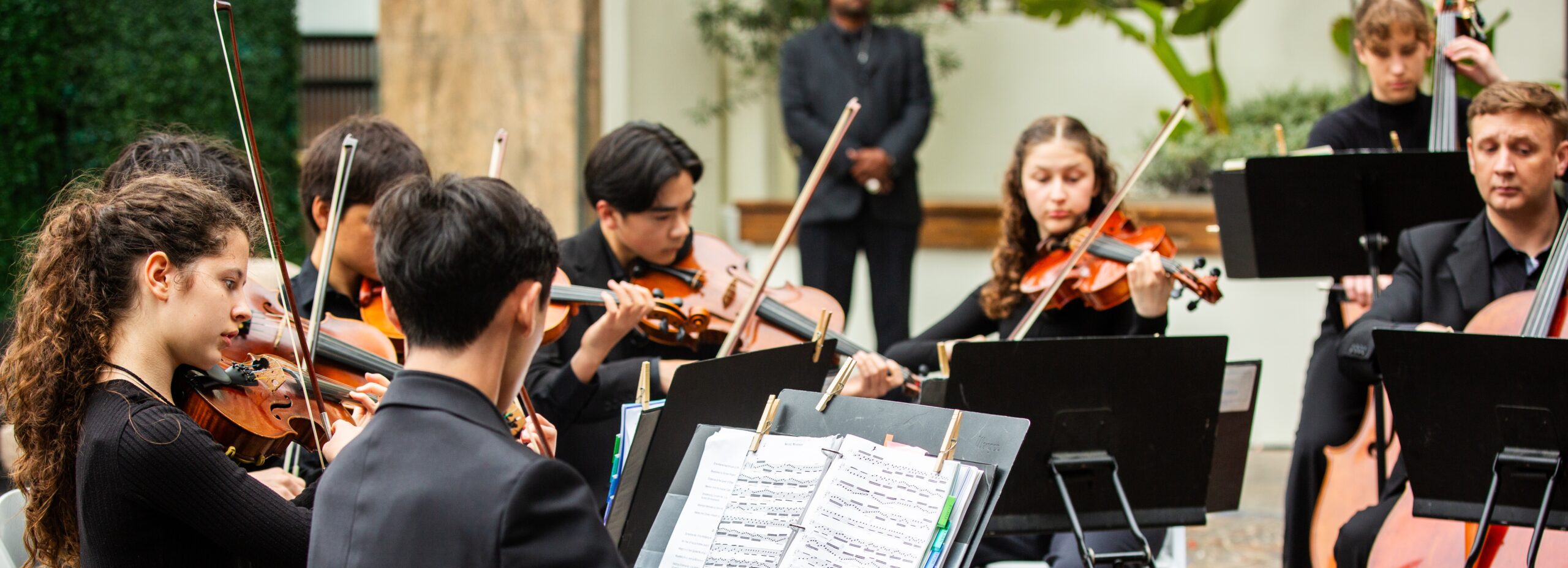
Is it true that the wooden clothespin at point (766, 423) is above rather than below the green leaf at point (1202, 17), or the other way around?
below

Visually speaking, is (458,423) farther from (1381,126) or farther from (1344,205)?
(1381,126)

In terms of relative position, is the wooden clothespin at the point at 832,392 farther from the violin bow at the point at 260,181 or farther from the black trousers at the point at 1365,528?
the black trousers at the point at 1365,528

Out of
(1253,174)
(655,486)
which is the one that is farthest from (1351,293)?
(655,486)

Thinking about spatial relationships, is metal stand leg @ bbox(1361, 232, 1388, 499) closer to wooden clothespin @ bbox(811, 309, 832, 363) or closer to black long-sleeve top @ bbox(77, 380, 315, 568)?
wooden clothespin @ bbox(811, 309, 832, 363)

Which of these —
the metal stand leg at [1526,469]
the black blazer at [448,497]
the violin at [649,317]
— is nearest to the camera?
the black blazer at [448,497]

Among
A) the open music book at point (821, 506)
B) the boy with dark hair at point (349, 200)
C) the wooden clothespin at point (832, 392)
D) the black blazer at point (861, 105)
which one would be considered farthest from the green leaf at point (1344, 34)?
the open music book at point (821, 506)

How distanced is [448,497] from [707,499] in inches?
18.1

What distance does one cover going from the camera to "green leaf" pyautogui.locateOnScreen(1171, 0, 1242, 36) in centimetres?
533

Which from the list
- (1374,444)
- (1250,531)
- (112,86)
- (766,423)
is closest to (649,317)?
(766,423)

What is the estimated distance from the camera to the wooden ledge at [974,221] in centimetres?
484

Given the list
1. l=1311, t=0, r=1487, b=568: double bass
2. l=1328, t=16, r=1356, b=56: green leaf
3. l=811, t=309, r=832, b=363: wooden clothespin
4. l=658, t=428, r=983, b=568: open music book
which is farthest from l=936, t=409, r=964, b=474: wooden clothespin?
l=1328, t=16, r=1356, b=56: green leaf

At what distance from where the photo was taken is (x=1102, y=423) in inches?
89.7

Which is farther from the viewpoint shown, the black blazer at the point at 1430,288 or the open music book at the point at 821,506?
the black blazer at the point at 1430,288

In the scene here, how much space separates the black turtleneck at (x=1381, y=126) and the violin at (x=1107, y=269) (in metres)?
0.97
